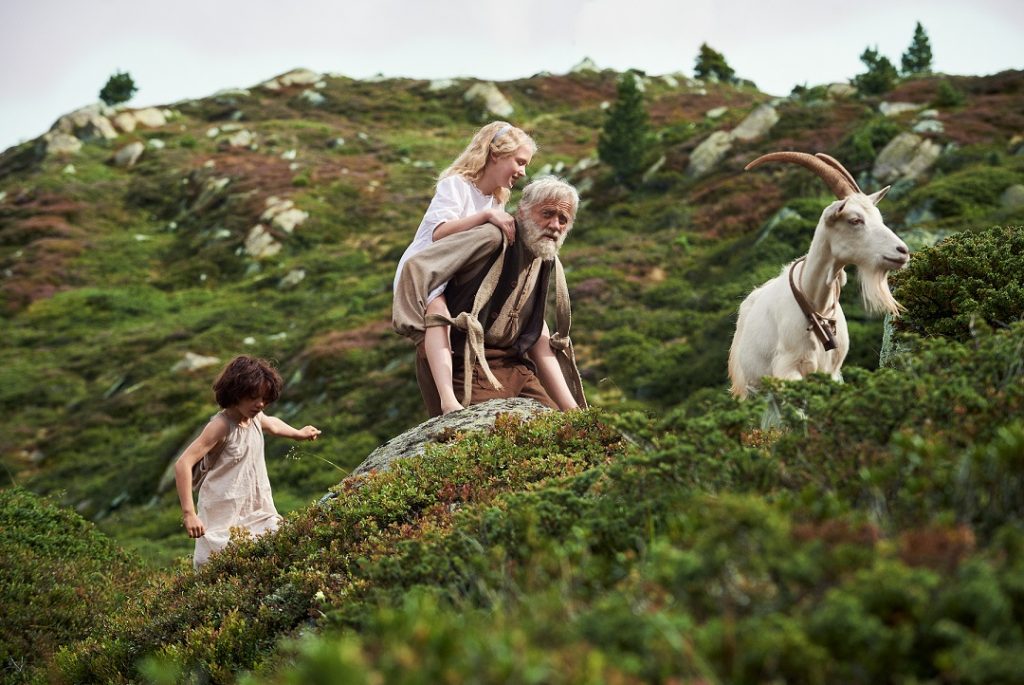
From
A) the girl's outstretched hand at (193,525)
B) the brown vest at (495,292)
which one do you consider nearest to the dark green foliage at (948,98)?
the brown vest at (495,292)

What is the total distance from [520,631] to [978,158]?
2543 cm

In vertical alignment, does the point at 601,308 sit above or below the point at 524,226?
below

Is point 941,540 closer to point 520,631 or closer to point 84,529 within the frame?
point 520,631

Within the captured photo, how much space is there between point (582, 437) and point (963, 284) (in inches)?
106

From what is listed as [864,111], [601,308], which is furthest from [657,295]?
[864,111]

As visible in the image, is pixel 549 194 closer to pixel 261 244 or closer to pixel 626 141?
pixel 626 141

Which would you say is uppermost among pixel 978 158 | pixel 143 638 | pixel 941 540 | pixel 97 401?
pixel 978 158

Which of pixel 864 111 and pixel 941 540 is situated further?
pixel 864 111

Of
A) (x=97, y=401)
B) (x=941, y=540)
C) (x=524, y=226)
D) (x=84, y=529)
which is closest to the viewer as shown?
(x=941, y=540)

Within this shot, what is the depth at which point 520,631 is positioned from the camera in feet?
7.20

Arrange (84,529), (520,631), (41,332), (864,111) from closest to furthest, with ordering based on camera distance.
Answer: (520,631) → (84,529) → (864,111) → (41,332)

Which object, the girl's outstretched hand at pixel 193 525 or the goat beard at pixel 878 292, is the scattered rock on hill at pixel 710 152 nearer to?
the goat beard at pixel 878 292

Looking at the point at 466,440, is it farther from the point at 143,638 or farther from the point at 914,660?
the point at 914,660

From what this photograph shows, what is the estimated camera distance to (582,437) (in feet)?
19.7
